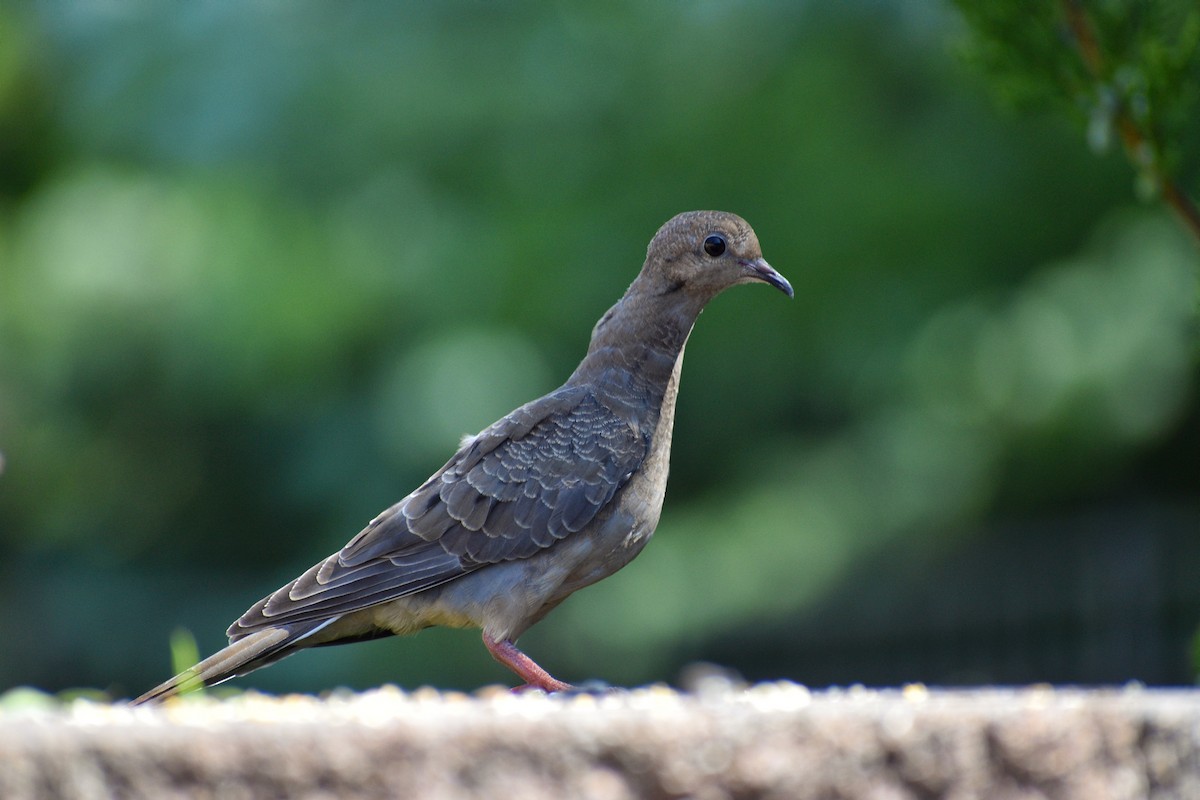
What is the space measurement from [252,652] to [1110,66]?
101 inches

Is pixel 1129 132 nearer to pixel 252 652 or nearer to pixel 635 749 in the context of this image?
pixel 252 652

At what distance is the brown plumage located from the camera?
353cm

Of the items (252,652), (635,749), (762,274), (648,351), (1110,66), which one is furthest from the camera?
(648,351)

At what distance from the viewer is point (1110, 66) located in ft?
11.5

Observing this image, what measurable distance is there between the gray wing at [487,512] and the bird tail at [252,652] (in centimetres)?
3

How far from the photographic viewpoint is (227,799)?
1343 millimetres

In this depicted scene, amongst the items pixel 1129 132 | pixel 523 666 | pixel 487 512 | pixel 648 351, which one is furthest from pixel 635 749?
pixel 1129 132

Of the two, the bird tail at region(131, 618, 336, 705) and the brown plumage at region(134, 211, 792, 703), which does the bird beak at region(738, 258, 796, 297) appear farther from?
the bird tail at region(131, 618, 336, 705)

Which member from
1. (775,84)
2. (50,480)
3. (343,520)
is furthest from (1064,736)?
(50,480)

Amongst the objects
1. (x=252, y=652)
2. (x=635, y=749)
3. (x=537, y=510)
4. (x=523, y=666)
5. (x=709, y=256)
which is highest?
(x=709, y=256)

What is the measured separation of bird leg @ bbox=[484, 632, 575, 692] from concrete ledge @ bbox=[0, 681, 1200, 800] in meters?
1.70

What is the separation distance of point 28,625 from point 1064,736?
952 cm

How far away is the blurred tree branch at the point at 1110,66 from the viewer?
3391 millimetres

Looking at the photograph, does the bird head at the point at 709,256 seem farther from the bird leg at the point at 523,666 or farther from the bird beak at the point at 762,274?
→ the bird leg at the point at 523,666
